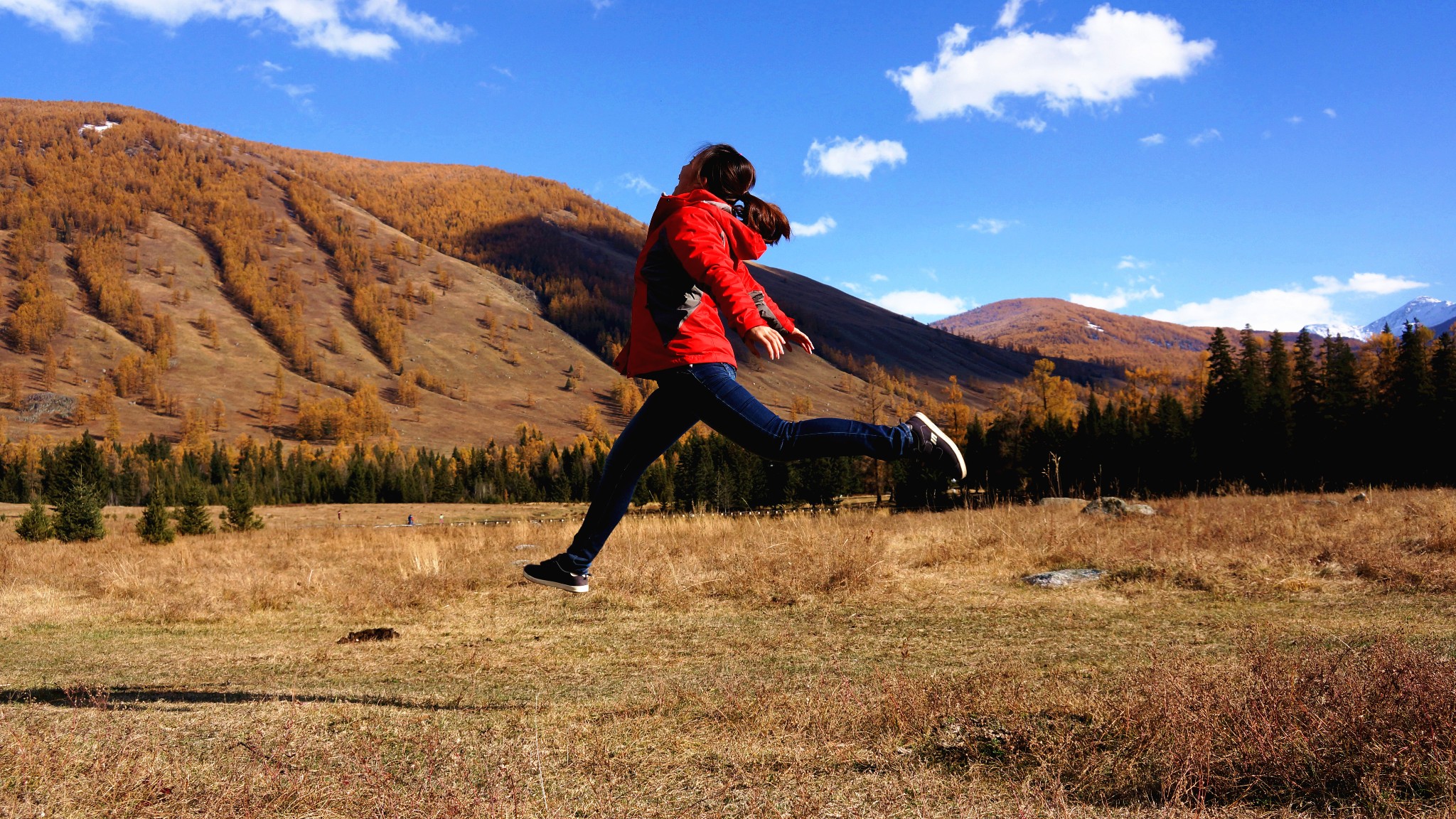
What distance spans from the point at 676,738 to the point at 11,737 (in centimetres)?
283

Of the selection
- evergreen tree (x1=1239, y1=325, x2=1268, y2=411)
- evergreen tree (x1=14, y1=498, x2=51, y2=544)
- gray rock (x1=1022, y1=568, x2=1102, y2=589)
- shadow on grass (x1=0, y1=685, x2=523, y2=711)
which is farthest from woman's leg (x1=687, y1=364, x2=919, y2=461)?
evergreen tree (x1=1239, y1=325, x2=1268, y2=411)

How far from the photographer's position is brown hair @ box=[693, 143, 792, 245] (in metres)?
4.46

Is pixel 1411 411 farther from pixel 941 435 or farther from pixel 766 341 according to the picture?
pixel 766 341

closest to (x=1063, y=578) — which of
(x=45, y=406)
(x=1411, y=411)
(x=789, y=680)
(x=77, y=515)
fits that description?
(x=789, y=680)

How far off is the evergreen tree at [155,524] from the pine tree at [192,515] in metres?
5.63

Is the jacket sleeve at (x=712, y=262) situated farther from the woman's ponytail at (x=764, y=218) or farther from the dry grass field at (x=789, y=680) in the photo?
the dry grass field at (x=789, y=680)

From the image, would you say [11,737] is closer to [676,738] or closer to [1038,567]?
[676,738]

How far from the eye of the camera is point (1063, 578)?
8992 millimetres

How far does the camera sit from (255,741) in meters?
3.67

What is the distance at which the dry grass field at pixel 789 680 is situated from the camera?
2.86m

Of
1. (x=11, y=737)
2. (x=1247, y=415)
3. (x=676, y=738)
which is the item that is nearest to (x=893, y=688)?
(x=676, y=738)

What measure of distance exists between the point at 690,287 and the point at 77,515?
94.4 ft

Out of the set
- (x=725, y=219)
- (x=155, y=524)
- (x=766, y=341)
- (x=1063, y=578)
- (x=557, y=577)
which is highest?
(x=725, y=219)

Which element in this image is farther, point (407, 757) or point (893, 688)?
point (893, 688)
